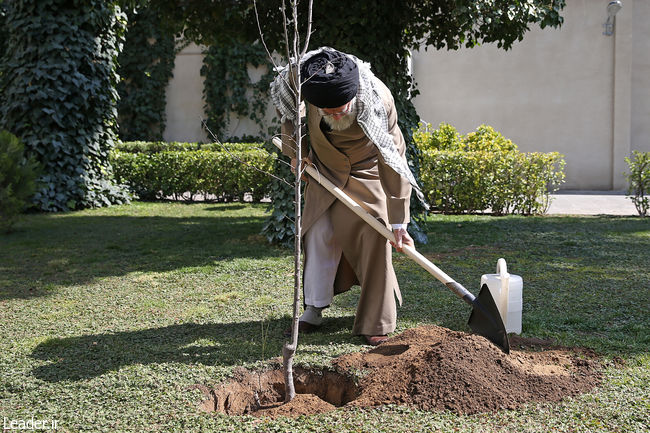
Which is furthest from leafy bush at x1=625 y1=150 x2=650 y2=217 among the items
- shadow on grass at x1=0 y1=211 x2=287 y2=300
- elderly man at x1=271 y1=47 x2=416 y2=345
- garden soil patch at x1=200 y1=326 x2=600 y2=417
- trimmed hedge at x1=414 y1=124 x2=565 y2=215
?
elderly man at x1=271 y1=47 x2=416 y2=345

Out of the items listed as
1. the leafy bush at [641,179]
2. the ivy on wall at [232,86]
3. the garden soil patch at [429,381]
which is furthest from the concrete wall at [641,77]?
the garden soil patch at [429,381]

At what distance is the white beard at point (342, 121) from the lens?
12.1 feet

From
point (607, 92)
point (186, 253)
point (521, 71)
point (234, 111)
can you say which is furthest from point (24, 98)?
point (607, 92)

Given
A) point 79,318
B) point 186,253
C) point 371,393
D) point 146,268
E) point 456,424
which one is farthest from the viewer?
point 186,253

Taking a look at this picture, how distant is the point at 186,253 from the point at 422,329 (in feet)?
12.6

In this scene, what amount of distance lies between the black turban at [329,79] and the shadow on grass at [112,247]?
3.33 meters

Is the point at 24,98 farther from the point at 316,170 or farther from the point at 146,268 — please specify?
the point at 316,170

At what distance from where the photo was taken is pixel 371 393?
316 centimetres

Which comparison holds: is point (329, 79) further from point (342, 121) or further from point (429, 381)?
point (429, 381)

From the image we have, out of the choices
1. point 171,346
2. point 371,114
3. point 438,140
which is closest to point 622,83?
point 438,140

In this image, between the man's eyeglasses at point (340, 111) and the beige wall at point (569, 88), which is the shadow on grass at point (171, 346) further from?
the beige wall at point (569, 88)

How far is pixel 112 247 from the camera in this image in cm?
743

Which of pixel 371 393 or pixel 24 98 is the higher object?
pixel 24 98
